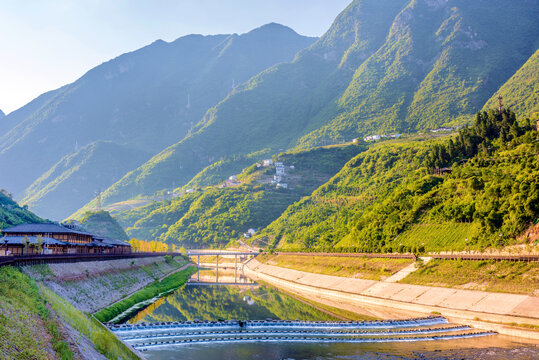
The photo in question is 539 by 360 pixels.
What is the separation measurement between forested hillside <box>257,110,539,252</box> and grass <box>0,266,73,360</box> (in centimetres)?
5567

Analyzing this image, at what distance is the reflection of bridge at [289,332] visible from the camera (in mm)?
43750

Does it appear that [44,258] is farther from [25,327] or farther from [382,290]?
[382,290]

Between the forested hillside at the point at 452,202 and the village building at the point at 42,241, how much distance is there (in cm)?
5601

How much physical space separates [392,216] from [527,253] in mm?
42601

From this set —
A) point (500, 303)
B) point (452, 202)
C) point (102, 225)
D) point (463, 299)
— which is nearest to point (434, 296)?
point (463, 299)

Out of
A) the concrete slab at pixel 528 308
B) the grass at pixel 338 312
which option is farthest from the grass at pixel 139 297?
the concrete slab at pixel 528 308

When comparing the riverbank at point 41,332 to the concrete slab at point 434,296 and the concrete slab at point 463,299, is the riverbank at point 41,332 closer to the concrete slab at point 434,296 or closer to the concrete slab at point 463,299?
the concrete slab at point 463,299

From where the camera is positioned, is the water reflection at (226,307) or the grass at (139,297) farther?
the water reflection at (226,307)

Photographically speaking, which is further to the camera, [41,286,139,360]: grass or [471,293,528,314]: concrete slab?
[471,293,528,314]: concrete slab

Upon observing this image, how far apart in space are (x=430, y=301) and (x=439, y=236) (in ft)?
68.6

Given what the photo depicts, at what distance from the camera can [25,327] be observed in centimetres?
2219

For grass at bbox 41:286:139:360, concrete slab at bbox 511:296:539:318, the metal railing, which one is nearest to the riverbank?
grass at bbox 41:286:139:360

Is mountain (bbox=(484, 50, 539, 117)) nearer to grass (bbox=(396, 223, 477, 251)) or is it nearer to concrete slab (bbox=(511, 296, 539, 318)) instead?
grass (bbox=(396, 223, 477, 251))

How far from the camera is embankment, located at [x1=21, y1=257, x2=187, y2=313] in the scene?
45.9 metres
